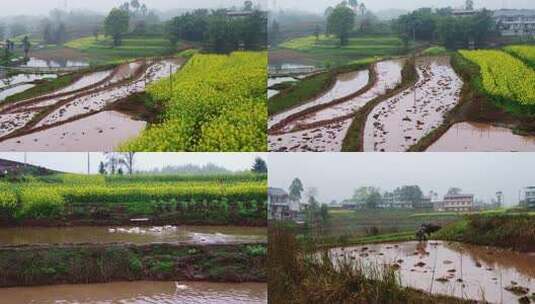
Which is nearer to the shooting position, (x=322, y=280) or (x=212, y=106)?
(x=322, y=280)

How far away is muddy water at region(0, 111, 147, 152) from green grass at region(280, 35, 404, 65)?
1.36 metres

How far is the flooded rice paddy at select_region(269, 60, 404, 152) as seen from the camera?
449 cm

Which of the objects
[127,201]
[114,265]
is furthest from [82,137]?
[114,265]

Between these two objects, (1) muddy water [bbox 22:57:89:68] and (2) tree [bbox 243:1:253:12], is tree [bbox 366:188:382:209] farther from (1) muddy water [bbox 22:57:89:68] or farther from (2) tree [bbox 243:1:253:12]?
(1) muddy water [bbox 22:57:89:68]

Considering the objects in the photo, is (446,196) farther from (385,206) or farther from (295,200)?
(295,200)

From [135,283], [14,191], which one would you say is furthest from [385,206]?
[14,191]

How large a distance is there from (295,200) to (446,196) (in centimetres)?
113

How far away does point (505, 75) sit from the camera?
14.8 ft

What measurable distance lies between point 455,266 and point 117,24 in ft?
10.2

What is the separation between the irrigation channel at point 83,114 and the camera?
4.58m

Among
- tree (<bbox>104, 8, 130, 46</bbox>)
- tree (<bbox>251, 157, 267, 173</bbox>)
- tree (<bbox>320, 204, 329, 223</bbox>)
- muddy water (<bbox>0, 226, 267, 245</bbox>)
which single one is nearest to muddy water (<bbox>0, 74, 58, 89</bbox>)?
tree (<bbox>104, 8, 130, 46</bbox>)

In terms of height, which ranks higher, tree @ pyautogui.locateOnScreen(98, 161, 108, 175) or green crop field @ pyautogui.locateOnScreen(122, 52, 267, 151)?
green crop field @ pyautogui.locateOnScreen(122, 52, 267, 151)

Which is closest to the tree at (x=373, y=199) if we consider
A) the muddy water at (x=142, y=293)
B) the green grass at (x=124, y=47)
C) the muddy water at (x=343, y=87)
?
the muddy water at (x=343, y=87)

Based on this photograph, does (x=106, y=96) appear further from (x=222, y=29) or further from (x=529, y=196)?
(x=529, y=196)
